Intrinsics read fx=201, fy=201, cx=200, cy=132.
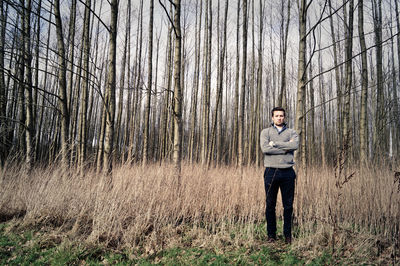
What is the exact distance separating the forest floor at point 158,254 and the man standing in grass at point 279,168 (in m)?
0.33

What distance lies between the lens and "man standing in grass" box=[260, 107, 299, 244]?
276 cm

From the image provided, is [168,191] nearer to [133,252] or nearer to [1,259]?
[133,252]

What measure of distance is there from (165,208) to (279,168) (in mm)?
2000

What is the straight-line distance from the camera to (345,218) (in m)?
3.64

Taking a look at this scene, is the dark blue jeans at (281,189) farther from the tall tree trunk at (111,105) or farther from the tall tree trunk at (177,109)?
the tall tree trunk at (111,105)

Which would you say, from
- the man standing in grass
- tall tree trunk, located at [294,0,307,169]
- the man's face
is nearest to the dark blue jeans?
the man standing in grass

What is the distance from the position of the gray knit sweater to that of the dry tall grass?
2.61 ft

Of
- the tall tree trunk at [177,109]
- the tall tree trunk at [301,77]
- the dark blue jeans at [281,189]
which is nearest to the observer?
the dark blue jeans at [281,189]

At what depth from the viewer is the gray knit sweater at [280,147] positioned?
9.08ft

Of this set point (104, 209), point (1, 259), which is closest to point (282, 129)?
point (104, 209)

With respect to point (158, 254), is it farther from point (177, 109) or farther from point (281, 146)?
point (177, 109)

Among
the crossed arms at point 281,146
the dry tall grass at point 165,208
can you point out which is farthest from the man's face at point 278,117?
the dry tall grass at point 165,208

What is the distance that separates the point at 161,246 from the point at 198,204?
1.32 meters

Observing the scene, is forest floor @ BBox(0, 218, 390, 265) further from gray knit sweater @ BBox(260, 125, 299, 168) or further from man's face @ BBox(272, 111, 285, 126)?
man's face @ BBox(272, 111, 285, 126)
